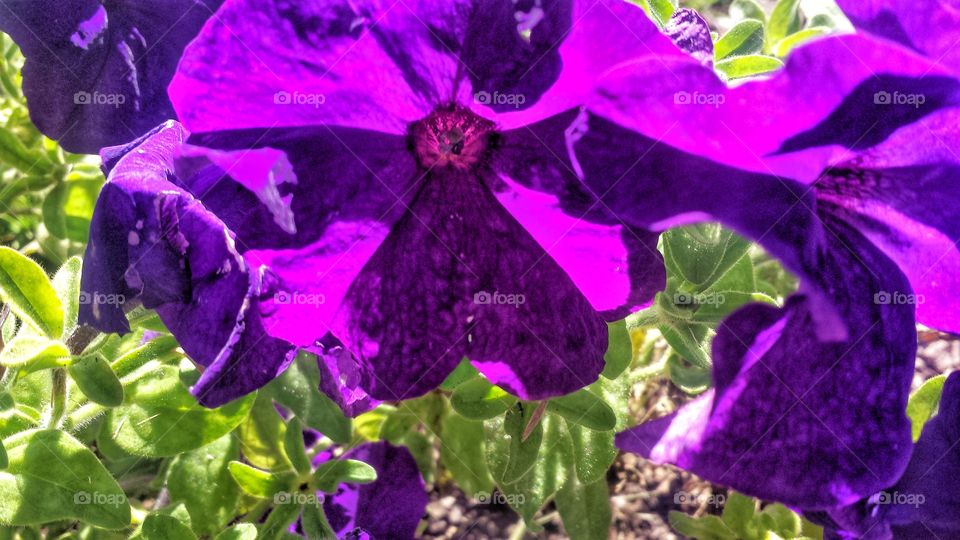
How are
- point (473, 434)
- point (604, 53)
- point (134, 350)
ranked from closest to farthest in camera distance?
point (604, 53)
point (134, 350)
point (473, 434)

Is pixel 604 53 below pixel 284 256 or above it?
above

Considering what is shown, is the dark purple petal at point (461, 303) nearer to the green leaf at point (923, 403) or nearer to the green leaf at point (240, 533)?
the green leaf at point (240, 533)

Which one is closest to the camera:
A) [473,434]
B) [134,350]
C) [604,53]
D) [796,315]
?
[604,53]

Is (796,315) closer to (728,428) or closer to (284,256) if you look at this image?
(728,428)

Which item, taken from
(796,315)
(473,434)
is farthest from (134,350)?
(796,315)

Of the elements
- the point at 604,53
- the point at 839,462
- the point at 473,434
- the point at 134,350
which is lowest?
the point at 473,434

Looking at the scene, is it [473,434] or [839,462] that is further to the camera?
[473,434]

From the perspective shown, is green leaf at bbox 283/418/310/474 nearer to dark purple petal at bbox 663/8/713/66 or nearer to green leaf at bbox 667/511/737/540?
green leaf at bbox 667/511/737/540
